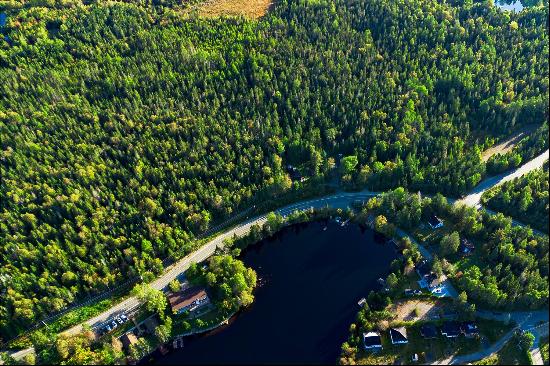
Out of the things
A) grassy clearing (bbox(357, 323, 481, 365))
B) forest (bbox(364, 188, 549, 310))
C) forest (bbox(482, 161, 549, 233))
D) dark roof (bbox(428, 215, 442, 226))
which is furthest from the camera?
dark roof (bbox(428, 215, 442, 226))

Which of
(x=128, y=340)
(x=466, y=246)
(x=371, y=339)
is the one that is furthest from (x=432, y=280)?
(x=128, y=340)

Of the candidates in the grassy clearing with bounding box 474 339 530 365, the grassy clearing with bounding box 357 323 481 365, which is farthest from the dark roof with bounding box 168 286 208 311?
the grassy clearing with bounding box 474 339 530 365

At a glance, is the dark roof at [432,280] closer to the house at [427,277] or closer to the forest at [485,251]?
the house at [427,277]

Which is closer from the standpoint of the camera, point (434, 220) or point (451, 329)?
point (451, 329)

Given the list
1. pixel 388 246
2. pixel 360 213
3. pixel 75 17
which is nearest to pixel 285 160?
pixel 360 213

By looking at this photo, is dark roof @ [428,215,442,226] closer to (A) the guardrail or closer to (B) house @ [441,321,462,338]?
(B) house @ [441,321,462,338]

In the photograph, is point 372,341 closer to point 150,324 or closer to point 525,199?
point 150,324

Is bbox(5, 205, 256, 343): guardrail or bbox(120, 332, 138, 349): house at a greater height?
bbox(5, 205, 256, 343): guardrail
